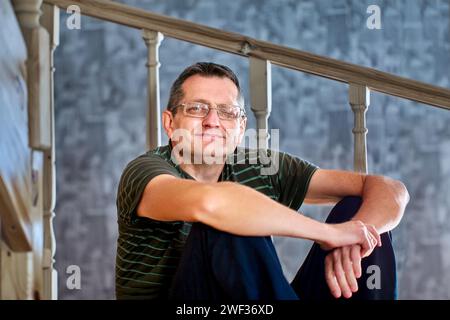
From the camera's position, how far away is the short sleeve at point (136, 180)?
5.01ft

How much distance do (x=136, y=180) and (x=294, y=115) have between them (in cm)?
108


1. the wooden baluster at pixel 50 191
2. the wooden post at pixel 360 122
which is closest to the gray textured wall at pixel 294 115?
the wooden baluster at pixel 50 191

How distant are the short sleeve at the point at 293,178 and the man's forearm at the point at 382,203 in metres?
0.13

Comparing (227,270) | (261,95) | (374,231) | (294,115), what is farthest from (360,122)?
(227,270)

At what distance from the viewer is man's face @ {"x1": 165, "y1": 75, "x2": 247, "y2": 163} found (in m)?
1.70

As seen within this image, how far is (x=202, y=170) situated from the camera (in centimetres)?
173

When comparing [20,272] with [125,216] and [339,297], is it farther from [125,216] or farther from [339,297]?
[339,297]

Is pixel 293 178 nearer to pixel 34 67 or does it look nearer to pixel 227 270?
pixel 227 270

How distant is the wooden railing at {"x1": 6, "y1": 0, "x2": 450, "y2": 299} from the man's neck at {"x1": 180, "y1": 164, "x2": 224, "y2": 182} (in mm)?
239

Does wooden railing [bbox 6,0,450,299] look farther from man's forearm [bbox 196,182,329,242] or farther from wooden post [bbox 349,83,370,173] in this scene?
man's forearm [bbox 196,182,329,242]

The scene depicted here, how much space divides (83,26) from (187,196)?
1236mm

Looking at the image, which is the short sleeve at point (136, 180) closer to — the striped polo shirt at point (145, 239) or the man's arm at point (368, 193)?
the striped polo shirt at point (145, 239)

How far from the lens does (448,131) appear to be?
2.47 meters

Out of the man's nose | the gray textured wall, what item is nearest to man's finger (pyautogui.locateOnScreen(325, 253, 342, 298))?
the man's nose
